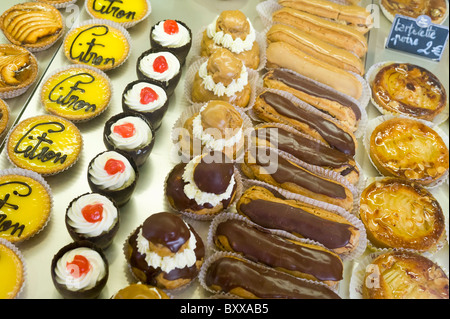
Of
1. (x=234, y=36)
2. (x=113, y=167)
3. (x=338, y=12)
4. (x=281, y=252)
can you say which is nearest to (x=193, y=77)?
(x=234, y=36)

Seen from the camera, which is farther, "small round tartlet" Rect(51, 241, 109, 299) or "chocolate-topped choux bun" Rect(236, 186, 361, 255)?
"chocolate-topped choux bun" Rect(236, 186, 361, 255)

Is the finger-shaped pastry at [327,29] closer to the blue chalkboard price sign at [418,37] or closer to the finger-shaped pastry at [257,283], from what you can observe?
the blue chalkboard price sign at [418,37]

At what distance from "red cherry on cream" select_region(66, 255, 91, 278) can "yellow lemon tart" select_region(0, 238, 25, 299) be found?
1.16 ft

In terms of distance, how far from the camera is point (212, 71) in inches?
130

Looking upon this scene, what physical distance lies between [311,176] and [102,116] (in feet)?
5.22

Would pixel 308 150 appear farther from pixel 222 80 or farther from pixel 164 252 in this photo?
pixel 164 252

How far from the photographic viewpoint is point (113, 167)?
9.05 ft

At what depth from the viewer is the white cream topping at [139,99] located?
317 centimetres

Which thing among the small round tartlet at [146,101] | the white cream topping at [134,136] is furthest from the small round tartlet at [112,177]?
the small round tartlet at [146,101]

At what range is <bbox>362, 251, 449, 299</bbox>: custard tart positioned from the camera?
273cm

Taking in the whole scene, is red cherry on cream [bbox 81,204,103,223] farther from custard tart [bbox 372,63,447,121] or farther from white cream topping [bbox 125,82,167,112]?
custard tart [bbox 372,63,447,121]

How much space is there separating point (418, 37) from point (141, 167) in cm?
261

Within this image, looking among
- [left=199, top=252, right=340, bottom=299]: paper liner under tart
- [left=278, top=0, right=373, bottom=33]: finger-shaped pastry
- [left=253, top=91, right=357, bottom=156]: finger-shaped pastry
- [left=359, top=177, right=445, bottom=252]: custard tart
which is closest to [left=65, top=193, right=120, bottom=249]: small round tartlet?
[left=199, top=252, right=340, bottom=299]: paper liner under tart

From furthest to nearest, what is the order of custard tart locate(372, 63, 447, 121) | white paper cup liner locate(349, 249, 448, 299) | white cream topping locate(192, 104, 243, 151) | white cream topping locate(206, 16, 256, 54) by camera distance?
custard tart locate(372, 63, 447, 121)
white cream topping locate(206, 16, 256, 54)
white cream topping locate(192, 104, 243, 151)
white paper cup liner locate(349, 249, 448, 299)
